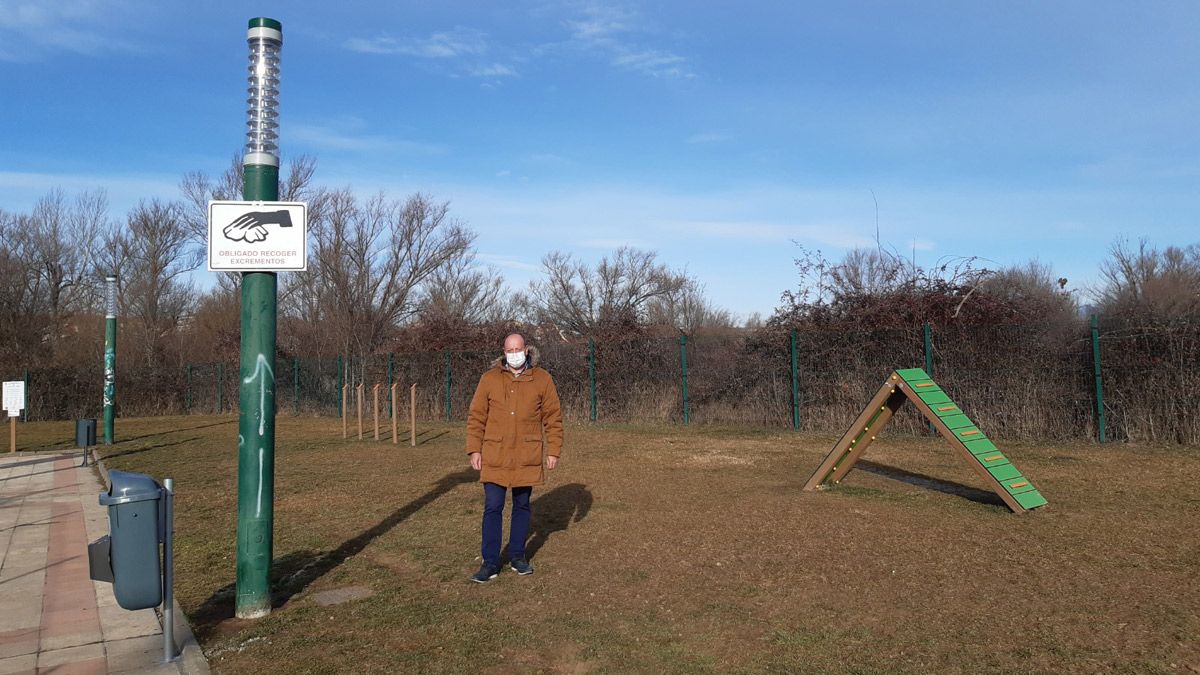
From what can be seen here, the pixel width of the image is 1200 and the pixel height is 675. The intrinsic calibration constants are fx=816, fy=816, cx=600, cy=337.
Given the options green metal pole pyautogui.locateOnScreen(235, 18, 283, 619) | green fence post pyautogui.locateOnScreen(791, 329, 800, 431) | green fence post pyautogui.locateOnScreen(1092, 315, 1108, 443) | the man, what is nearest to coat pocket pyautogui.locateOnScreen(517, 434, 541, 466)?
the man

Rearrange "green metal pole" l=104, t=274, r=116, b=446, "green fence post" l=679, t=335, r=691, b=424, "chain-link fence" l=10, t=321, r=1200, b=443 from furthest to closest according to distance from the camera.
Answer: "green fence post" l=679, t=335, r=691, b=424 → "green metal pole" l=104, t=274, r=116, b=446 → "chain-link fence" l=10, t=321, r=1200, b=443

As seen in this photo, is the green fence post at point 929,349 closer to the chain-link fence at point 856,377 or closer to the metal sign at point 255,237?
the chain-link fence at point 856,377

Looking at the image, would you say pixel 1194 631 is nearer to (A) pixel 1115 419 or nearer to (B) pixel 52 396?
(A) pixel 1115 419

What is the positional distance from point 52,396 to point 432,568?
1070 inches

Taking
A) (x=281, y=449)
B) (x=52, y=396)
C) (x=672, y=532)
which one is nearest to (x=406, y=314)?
(x=52, y=396)

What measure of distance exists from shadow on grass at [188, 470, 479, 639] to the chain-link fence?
31.0ft

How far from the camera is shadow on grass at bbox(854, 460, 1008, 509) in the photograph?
26.8 feet

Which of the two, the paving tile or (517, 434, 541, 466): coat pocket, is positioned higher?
(517, 434, 541, 466): coat pocket

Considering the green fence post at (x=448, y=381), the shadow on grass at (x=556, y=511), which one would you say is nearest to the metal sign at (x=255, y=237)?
the shadow on grass at (x=556, y=511)

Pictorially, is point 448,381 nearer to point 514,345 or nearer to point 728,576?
point 514,345

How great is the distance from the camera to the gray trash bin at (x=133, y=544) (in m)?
3.79

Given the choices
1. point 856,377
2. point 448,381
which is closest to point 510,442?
point 856,377

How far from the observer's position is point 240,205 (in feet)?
15.7

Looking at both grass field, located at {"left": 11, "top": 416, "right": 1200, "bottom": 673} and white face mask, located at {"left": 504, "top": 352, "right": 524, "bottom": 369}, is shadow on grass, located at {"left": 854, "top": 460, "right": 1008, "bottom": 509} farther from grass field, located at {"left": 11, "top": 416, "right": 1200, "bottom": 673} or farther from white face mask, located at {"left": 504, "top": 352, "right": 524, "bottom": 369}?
white face mask, located at {"left": 504, "top": 352, "right": 524, "bottom": 369}
